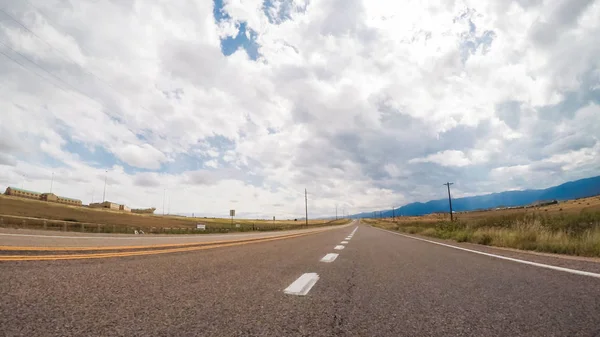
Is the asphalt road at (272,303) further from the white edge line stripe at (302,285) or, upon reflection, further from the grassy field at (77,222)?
the grassy field at (77,222)

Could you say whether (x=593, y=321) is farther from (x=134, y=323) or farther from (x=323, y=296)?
(x=134, y=323)

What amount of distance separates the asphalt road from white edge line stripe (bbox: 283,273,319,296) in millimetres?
96

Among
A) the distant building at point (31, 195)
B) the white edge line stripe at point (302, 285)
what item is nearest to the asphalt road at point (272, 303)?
the white edge line stripe at point (302, 285)

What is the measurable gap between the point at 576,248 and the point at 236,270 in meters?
9.74

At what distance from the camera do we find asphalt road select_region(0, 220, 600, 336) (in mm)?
2072

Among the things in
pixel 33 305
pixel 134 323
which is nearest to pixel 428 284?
pixel 134 323

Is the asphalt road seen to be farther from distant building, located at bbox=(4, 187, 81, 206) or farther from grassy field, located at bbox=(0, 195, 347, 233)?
distant building, located at bbox=(4, 187, 81, 206)

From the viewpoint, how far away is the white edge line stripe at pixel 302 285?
3.32m

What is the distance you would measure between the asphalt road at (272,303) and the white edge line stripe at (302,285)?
0.10 m

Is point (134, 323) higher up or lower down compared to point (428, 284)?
higher up

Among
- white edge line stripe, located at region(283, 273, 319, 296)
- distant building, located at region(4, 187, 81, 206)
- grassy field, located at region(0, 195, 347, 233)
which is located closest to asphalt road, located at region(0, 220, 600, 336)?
white edge line stripe, located at region(283, 273, 319, 296)

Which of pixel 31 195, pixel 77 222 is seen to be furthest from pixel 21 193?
pixel 77 222

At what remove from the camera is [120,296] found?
2809mm

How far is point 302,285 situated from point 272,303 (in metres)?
0.97
